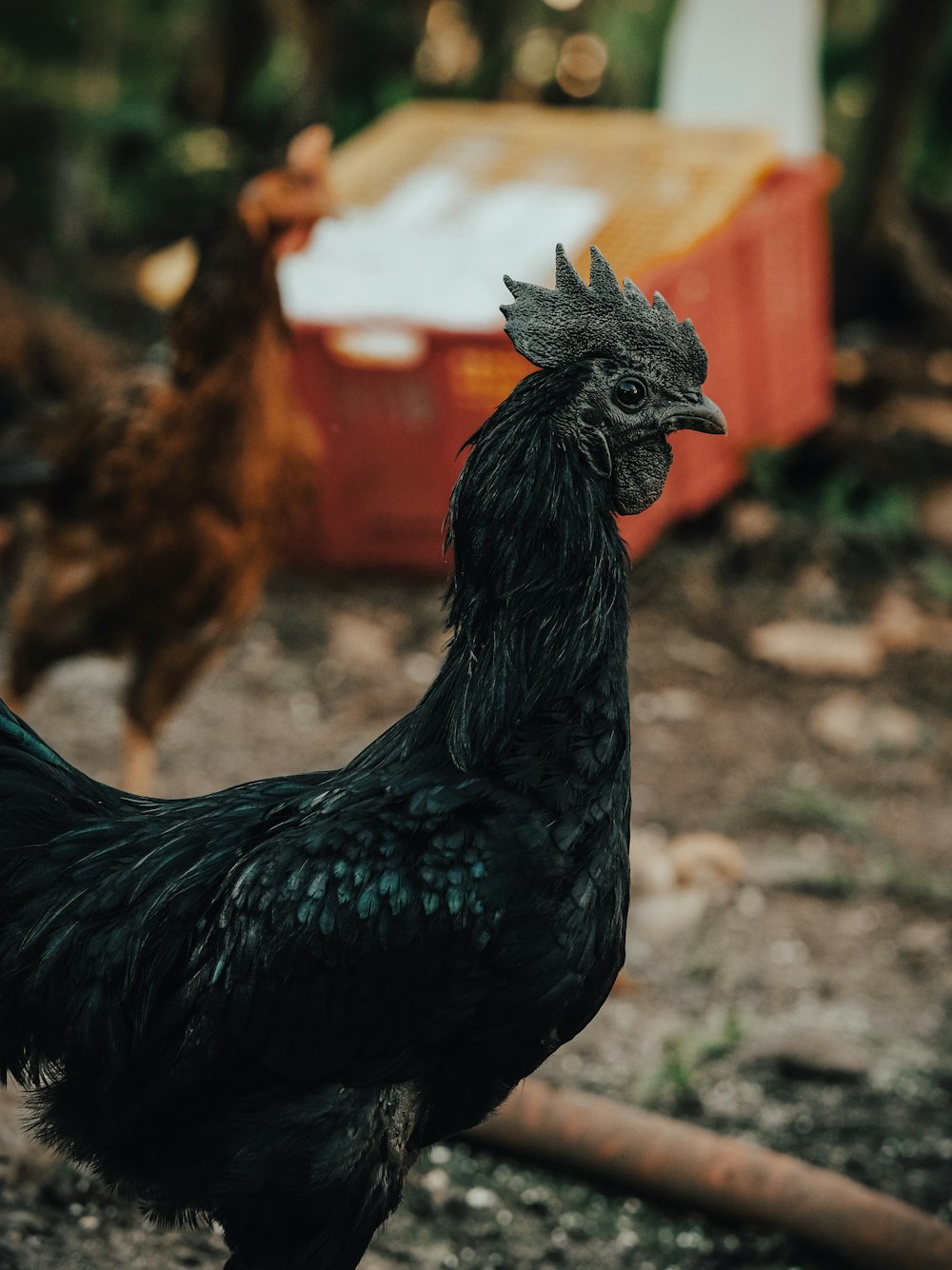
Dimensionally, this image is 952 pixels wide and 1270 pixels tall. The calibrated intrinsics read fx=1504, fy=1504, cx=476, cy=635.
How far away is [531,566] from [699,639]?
14.1ft

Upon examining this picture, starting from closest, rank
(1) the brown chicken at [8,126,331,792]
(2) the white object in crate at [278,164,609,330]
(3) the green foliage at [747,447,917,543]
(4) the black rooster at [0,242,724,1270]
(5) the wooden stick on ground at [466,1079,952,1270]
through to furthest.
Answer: (4) the black rooster at [0,242,724,1270], (5) the wooden stick on ground at [466,1079,952,1270], (1) the brown chicken at [8,126,331,792], (2) the white object in crate at [278,164,609,330], (3) the green foliage at [747,447,917,543]

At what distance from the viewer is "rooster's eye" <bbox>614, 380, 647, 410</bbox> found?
2307mm

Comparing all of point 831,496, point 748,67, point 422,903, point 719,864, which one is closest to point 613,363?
point 422,903

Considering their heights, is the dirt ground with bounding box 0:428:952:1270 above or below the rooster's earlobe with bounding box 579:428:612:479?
below

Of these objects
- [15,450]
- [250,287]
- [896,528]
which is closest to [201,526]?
[250,287]

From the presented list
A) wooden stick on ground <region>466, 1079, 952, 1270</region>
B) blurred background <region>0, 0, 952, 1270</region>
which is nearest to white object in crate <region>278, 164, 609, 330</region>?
blurred background <region>0, 0, 952, 1270</region>

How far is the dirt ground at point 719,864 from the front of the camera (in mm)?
3326

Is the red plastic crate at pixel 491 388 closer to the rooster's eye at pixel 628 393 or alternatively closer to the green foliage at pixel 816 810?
the green foliage at pixel 816 810

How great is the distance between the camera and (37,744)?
8.51 feet

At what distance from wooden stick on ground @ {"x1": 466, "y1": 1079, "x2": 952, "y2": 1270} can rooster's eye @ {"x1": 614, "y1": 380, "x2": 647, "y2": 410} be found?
178cm

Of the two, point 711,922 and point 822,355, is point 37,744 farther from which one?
point 822,355

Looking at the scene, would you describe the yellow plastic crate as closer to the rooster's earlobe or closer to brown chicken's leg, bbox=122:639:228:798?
brown chicken's leg, bbox=122:639:228:798

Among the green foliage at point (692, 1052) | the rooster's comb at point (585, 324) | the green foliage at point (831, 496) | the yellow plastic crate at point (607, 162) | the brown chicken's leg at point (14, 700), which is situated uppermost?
the yellow plastic crate at point (607, 162)

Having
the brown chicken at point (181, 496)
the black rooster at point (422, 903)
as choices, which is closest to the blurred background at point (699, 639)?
the brown chicken at point (181, 496)
